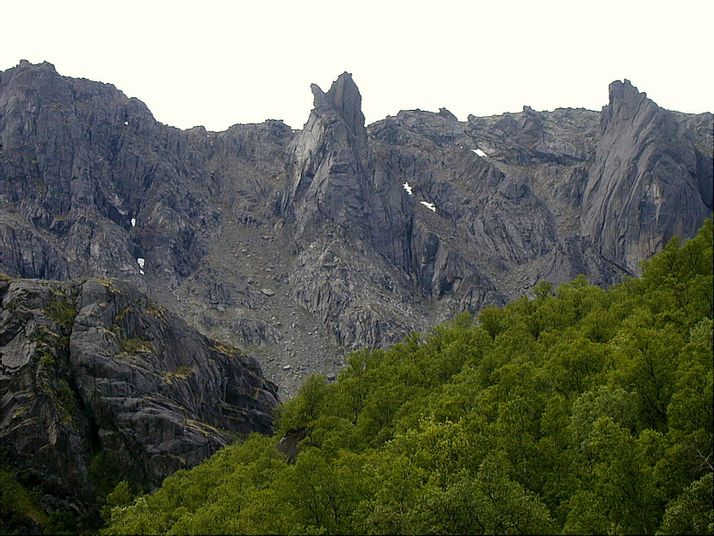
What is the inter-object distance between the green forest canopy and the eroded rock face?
29.3m

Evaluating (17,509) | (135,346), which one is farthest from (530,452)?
(135,346)

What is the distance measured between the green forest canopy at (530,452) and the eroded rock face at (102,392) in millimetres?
29295

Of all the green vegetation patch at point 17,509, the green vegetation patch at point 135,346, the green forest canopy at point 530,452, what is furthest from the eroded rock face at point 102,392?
the green forest canopy at point 530,452

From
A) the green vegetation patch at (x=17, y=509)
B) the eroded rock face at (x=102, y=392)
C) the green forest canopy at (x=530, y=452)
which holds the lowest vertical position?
the green vegetation patch at (x=17, y=509)

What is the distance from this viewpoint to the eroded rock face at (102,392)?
4291 inches

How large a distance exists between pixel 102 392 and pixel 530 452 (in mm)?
94344

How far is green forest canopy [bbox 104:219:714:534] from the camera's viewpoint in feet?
136

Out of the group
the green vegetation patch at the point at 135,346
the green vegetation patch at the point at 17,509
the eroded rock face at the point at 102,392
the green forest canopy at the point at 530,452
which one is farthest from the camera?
the green vegetation patch at the point at 135,346

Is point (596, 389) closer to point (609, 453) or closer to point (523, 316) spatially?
point (609, 453)

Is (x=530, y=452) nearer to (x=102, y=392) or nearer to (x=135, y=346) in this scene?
(x=102, y=392)

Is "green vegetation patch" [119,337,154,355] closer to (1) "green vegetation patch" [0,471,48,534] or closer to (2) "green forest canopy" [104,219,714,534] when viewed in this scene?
(1) "green vegetation patch" [0,471,48,534]

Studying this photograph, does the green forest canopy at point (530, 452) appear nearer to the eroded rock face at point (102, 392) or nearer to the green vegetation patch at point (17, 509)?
the green vegetation patch at point (17, 509)

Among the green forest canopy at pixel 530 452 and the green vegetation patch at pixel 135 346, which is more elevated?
the green forest canopy at pixel 530 452

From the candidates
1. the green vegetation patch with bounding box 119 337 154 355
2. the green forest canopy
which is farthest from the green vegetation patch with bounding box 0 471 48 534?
the green vegetation patch with bounding box 119 337 154 355
